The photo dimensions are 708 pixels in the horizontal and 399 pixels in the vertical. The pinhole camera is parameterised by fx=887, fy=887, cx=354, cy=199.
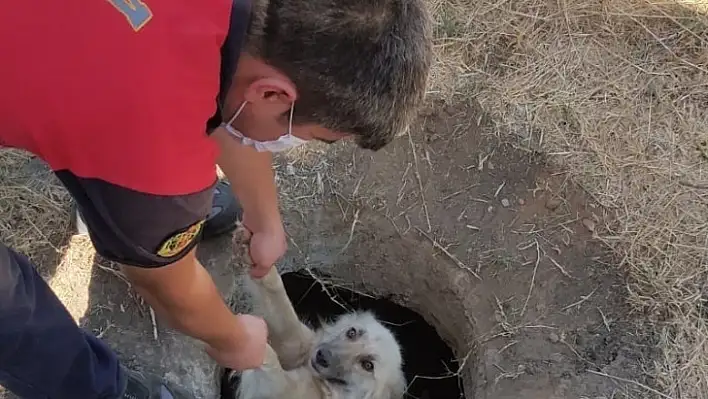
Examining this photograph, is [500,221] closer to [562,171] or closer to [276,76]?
[562,171]

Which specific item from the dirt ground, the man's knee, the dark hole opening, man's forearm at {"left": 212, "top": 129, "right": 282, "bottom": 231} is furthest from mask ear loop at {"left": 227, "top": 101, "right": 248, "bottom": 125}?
the dark hole opening

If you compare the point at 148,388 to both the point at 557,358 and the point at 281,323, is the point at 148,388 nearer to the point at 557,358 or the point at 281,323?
the point at 281,323

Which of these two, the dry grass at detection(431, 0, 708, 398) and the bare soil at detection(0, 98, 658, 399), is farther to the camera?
the dry grass at detection(431, 0, 708, 398)

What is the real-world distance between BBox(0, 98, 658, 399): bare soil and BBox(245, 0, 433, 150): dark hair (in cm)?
145

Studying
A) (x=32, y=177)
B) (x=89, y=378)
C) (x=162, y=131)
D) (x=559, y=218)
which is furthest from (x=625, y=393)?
(x=32, y=177)

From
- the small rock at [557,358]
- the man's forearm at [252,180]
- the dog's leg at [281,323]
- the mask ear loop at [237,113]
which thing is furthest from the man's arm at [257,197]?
the small rock at [557,358]

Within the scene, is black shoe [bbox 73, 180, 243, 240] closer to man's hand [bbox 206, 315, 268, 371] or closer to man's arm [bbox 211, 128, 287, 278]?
man's arm [bbox 211, 128, 287, 278]

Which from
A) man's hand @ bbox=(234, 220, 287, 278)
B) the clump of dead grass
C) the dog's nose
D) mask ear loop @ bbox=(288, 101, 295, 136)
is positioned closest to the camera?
mask ear loop @ bbox=(288, 101, 295, 136)

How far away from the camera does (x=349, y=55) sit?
5.74 ft

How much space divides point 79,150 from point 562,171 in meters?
2.27

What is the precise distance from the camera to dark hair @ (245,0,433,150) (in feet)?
5.56

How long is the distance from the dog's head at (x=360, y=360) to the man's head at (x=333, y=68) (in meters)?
1.64

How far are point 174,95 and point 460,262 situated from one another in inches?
79.7

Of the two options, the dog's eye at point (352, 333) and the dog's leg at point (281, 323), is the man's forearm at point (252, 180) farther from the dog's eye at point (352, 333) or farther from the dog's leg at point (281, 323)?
the dog's eye at point (352, 333)
